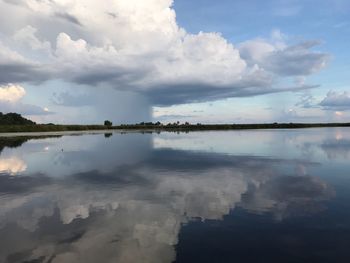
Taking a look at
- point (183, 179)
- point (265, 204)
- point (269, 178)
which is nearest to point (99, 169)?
point (183, 179)

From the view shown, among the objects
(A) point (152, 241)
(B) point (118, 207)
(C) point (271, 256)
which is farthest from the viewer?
(B) point (118, 207)

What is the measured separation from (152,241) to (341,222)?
9.72 m

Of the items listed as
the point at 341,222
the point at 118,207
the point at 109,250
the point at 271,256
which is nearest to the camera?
the point at 271,256

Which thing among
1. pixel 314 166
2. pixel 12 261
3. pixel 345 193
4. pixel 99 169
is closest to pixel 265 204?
pixel 345 193

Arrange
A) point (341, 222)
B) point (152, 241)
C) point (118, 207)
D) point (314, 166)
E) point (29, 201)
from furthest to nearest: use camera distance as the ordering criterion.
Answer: point (314, 166)
point (29, 201)
point (118, 207)
point (341, 222)
point (152, 241)

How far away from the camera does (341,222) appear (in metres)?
19.1

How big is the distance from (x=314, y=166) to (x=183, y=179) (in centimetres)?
1645

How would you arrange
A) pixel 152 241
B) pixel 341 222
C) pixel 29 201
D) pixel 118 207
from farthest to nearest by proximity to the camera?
pixel 29 201 → pixel 118 207 → pixel 341 222 → pixel 152 241

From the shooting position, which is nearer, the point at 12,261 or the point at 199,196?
the point at 12,261

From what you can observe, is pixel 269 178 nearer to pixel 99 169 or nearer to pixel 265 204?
pixel 265 204

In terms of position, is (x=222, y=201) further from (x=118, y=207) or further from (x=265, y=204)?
(x=118, y=207)

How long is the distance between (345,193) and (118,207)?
1553cm

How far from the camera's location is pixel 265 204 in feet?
77.4

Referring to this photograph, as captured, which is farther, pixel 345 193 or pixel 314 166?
pixel 314 166
